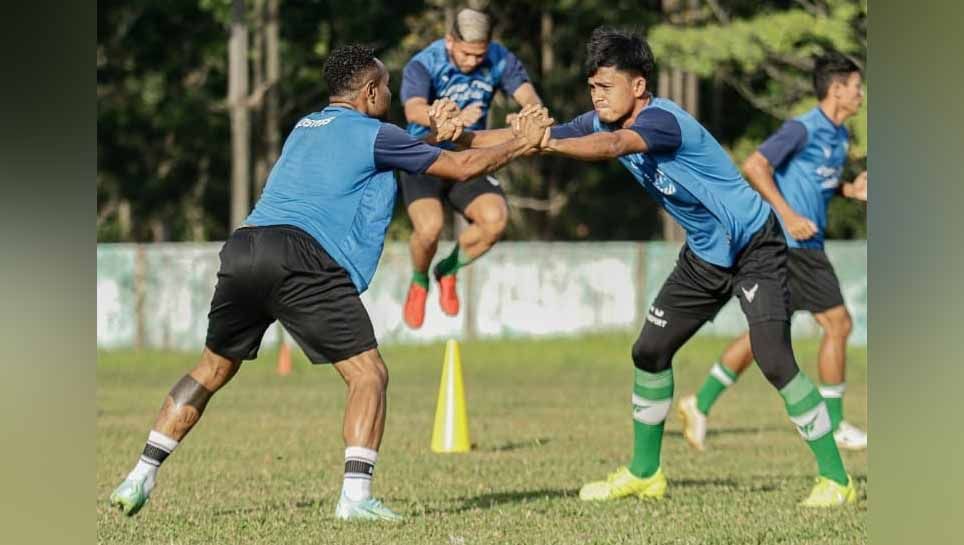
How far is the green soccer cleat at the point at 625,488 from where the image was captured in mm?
7547

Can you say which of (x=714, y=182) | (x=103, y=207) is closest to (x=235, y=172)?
(x=103, y=207)

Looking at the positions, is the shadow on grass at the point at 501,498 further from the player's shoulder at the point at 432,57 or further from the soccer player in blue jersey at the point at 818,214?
the player's shoulder at the point at 432,57

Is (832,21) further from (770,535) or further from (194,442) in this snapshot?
(770,535)

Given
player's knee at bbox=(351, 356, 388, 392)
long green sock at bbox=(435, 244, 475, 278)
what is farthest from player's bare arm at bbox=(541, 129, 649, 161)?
long green sock at bbox=(435, 244, 475, 278)

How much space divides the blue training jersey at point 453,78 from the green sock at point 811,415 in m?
3.76

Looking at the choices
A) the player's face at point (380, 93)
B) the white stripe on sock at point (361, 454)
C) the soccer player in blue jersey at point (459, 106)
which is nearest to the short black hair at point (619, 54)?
the player's face at point (380, 93)


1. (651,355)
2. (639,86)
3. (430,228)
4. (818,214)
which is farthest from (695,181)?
(430,228)

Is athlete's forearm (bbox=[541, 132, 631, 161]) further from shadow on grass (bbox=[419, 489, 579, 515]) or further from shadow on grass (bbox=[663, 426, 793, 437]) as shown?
shadow on grass (bbox=[663, 426, 793, 437])

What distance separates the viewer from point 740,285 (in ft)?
23.5

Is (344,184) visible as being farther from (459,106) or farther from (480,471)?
(459,106)

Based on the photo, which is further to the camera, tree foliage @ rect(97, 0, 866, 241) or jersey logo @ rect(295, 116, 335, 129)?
tree foliage @ rect(97, 0, 866, 241)

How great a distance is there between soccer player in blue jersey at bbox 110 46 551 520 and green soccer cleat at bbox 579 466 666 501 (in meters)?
1.59

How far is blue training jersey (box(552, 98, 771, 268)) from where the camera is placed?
6.69m
